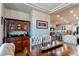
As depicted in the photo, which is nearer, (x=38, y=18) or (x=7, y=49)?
(x=7, y=49)

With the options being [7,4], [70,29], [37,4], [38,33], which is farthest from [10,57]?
[70,29]

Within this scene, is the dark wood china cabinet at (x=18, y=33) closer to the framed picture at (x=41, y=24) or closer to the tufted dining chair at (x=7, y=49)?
the tufted dining chair at (x=7, y=49)

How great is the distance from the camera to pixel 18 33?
5.57 ft

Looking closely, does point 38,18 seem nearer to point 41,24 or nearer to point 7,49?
point 41,24

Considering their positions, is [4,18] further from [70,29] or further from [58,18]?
[70,29]

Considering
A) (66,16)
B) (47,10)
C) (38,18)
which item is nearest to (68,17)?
(66,16)

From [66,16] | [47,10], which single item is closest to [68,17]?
[66,16]

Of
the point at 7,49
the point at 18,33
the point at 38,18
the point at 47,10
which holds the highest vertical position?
the point at 47,10

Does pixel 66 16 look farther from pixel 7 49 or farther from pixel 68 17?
pixel 7 49

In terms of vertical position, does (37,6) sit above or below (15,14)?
above

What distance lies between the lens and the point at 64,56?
5.34 feet

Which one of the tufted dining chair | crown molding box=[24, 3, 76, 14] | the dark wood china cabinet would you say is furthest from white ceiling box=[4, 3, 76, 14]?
the tufted dining chair

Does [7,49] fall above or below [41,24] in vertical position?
below

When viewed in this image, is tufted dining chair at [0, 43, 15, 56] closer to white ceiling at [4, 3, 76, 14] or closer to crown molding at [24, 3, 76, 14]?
white ceiling at [4, 3, 76, 14]
